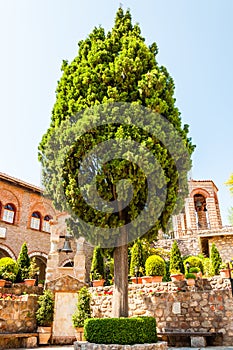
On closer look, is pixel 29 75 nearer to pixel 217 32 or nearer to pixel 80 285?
pixel 217 32

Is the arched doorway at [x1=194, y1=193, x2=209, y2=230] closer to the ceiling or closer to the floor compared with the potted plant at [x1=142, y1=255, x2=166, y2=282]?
closer to the ceiling

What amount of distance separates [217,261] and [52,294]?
7.49 metres

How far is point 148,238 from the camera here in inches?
306

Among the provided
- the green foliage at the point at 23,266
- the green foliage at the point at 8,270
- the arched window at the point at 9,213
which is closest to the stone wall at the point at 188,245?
the green foliage at the point at 23,266

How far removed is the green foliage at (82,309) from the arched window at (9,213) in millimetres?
8900

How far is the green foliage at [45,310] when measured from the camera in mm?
9898

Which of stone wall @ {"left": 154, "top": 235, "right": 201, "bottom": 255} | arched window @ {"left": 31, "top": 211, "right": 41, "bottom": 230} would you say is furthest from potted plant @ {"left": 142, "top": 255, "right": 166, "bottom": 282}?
arched window @ {"left": 31, "top": 211, "right": 41, "bottom": 230}

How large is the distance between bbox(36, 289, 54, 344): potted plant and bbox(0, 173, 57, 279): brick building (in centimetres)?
759

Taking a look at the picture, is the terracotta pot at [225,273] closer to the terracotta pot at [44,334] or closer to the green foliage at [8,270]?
the terracotta pot at [44,334]

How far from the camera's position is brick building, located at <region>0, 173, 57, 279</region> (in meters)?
17.2

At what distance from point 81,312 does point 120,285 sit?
3367mm

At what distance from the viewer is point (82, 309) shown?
386 inches

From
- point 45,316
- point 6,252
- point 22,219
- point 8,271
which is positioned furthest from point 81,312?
point 22,219

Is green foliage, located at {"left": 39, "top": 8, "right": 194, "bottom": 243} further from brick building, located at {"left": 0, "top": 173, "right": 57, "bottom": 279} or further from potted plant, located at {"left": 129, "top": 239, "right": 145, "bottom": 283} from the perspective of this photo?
brick building, located at {"left": 0, "top": 173, "right": 57, "bottom": 279}
